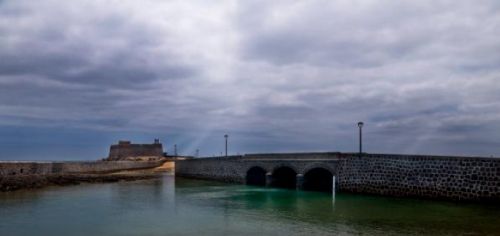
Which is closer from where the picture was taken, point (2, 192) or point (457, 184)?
point (457, 184)

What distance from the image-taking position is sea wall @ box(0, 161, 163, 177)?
5150 cm

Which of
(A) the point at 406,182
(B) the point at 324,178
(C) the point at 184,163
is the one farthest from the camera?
(C) the point at 184,163

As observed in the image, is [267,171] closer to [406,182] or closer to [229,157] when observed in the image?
[229,157]

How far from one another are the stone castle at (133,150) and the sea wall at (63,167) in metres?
12.2

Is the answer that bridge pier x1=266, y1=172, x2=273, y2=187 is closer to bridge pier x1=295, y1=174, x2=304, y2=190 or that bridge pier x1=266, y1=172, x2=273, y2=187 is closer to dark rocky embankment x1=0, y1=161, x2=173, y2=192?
bridge pier x1=295, y1=174, x2=304, y2=190

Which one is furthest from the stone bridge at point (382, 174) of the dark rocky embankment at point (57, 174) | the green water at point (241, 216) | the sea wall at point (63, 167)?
the sea wall at point (63, 167)

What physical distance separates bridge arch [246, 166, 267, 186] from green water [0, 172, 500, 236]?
55.7 ft

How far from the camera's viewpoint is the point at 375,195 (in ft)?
112

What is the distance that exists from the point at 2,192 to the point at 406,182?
30.8 metres

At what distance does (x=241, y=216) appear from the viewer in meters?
24.9

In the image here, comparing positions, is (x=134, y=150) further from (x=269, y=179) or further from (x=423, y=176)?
(x=423, y=176)

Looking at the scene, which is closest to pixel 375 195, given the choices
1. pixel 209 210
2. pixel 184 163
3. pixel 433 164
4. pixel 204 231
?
pixel 433 164

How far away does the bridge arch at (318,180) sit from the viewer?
1641 inches

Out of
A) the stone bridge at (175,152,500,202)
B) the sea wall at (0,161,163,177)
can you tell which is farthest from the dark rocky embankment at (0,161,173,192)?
the stone bridge at (175,152,500,202)
